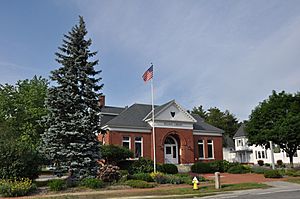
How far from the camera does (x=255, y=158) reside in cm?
6253

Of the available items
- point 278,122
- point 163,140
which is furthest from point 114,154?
point 278,122

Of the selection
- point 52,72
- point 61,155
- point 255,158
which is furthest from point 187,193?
point 255,158

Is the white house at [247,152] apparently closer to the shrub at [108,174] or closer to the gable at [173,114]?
the gable at [173,114]

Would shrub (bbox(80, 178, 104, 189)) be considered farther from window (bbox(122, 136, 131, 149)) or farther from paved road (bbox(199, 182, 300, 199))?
window (bbox(122, 136, 131, 149))

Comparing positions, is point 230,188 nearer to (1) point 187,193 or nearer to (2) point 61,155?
(1) point 187,193

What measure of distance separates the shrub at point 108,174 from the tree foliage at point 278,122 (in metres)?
17.6

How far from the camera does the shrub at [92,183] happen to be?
19.0 meters

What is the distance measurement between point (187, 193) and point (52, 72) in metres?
12.4

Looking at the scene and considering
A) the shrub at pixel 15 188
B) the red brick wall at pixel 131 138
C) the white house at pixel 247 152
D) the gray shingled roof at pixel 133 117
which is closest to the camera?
the shrub at pixel 15 188

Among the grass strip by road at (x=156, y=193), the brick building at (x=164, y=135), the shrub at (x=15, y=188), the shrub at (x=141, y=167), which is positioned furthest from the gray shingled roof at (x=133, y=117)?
the shrub at (x=15, y=188)

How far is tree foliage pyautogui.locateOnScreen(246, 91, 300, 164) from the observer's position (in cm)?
3014

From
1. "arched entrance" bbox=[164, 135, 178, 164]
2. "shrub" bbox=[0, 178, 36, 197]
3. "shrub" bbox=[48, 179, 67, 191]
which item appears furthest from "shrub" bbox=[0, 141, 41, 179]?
"arched entrance" bbox=[164, 135, 178, 164]

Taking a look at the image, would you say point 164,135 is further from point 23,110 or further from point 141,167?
point 23,110

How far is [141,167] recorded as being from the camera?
2792 cm
